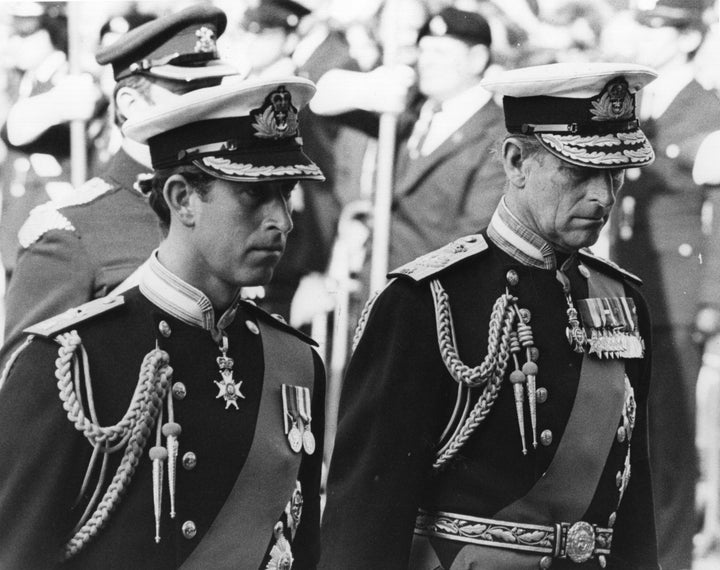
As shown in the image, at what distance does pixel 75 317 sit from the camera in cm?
338

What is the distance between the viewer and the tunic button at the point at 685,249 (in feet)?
17.9

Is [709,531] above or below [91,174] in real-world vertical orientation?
below

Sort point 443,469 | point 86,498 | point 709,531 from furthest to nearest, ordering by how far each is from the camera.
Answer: point 709,531 < point 443,469 < point 86,498

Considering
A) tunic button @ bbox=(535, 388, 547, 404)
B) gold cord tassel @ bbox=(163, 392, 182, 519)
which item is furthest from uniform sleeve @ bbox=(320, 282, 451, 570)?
gold cord tassel @ bbox=(163, 392, 182, 519)

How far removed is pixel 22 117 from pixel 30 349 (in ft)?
8.52

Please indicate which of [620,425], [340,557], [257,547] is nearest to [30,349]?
[257,547]

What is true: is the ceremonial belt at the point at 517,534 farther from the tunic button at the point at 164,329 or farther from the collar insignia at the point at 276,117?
the collar insignia at the point at 276,117

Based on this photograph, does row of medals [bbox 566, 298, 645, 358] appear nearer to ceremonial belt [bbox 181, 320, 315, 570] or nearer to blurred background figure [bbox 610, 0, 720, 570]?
ceremonial belt [bbox 181, 320, 315, 570]

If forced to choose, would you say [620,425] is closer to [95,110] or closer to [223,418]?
[223,418]

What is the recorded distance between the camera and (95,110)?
5.67 meters

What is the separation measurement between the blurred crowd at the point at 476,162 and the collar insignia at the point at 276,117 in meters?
1.88

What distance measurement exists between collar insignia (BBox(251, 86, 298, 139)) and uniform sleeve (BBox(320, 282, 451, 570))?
545mm

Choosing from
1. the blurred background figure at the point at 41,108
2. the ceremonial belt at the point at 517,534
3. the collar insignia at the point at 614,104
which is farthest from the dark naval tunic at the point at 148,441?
the blurred background figure at the point at 41,108

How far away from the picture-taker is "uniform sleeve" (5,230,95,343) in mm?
4910
